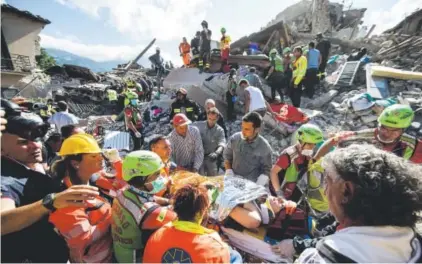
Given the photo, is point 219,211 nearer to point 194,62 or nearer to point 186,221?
point 186,221

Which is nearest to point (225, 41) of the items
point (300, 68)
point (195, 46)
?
point (195, 46)

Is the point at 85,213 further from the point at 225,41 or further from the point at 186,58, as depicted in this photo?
the point at 186,58

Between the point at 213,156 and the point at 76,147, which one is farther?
the point at 213,156

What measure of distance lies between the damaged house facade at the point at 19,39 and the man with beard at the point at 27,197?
1956 centimetres

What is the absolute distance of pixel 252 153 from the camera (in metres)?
3.53

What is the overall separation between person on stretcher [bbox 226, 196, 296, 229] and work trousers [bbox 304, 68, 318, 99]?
7.06 m

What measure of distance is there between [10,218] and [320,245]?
154 centimetres

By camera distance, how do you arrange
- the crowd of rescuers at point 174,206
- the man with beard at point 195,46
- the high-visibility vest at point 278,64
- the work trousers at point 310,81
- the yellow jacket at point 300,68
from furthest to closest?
the man with beard at point 195,46 → the high-visibility vest at point 278,64 → the work trousers at point 310,81 → the yellow jacket at point 300,68 → the crowd of rescuers at point 174,206

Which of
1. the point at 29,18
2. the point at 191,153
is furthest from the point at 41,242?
the point at 29,18

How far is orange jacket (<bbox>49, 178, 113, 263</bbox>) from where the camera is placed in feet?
5.50

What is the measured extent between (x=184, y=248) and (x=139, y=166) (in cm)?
82

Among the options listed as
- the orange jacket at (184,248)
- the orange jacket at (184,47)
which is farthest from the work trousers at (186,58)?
the orange jacket at (184,248)

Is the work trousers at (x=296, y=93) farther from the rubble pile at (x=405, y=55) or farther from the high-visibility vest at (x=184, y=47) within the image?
the high-visibility vest at (x=184, y=47)

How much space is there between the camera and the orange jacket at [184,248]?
153cm
